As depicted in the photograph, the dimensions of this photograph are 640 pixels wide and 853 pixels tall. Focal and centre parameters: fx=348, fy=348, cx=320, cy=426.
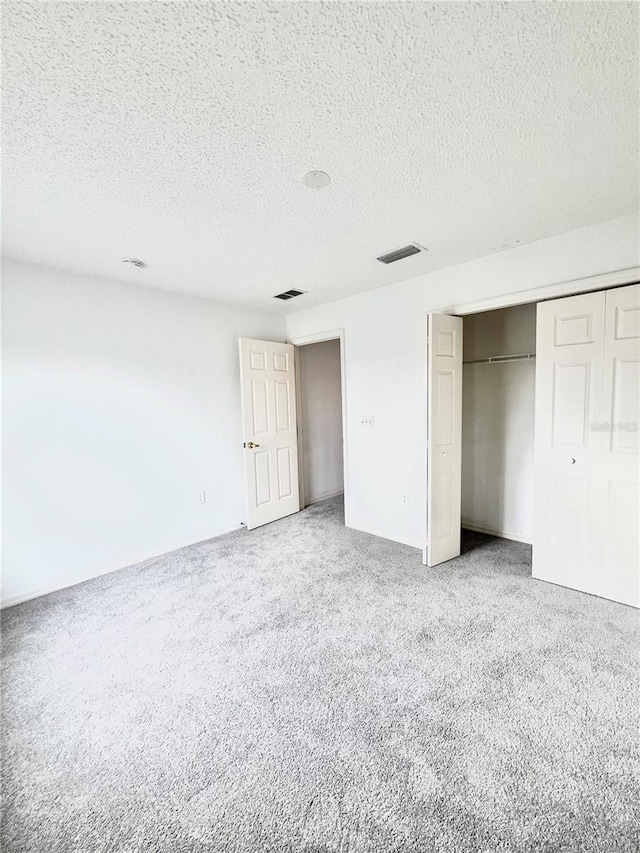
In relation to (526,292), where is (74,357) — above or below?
below

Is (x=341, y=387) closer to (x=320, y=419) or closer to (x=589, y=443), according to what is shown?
(x=320, y=419)

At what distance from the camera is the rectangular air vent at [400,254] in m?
2.57

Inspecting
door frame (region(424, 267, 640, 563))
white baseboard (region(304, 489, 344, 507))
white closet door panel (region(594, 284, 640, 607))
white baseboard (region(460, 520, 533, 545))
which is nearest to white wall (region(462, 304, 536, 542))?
white baseboard (region(460, 520, 533, 545))

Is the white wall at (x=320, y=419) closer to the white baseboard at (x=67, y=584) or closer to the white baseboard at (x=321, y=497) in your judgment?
the white baseboard at (x=321, y=497)

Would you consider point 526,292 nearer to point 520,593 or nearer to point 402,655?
point 520,593

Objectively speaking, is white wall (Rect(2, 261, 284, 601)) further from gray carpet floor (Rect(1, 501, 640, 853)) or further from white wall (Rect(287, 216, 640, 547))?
white wall (Rect(287, 216, 640, 547))

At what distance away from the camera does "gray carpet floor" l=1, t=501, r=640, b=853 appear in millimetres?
1208

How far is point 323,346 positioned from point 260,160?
3529 mm

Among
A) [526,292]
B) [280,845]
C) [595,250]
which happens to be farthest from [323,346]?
[280,845]

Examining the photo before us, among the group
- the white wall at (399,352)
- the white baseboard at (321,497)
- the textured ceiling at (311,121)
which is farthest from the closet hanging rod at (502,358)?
the white baseboard at (321,497)

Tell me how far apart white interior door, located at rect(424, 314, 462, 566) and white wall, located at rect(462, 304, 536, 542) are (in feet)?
2.43

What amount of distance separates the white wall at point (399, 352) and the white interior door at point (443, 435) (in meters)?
0.28

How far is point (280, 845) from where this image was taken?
1157 mm

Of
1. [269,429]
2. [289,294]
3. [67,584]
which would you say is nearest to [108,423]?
[67,584]
